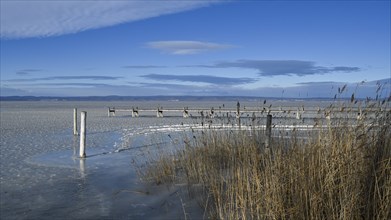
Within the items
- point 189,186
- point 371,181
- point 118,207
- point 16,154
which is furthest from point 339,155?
point 16,154

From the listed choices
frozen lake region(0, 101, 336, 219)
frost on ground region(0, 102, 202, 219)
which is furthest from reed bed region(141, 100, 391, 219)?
frost on ground region(0, 102, 202, 219)

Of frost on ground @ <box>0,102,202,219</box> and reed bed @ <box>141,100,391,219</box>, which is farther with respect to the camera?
frost on ground @ <box>0,102,202,219</box>

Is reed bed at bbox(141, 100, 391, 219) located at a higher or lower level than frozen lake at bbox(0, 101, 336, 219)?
higher

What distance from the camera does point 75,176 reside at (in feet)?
31.6

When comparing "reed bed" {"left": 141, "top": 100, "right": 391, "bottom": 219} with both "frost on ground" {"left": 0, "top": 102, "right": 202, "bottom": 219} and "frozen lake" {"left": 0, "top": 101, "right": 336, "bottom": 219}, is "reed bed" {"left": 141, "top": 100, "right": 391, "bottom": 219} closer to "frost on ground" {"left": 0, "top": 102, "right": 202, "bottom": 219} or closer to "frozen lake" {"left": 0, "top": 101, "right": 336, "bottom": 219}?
"frozen lake" {"left": 0, "top": 101, "right": 336, "bottom": 219}

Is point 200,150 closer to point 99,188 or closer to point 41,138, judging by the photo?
point 99,188

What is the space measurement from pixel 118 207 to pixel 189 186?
52.2 inches

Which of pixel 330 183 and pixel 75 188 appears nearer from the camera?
pixel 330 183

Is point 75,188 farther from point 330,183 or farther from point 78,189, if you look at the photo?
point 330,183

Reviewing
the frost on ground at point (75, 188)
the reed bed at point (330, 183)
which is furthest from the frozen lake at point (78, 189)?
the reed bed at point (330, 183)


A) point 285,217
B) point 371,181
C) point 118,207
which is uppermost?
point 371,181

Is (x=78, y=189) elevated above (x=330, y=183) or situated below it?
below

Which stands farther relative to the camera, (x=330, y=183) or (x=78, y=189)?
(x=78, y=189)

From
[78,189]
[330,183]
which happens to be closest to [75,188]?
[78,189]
